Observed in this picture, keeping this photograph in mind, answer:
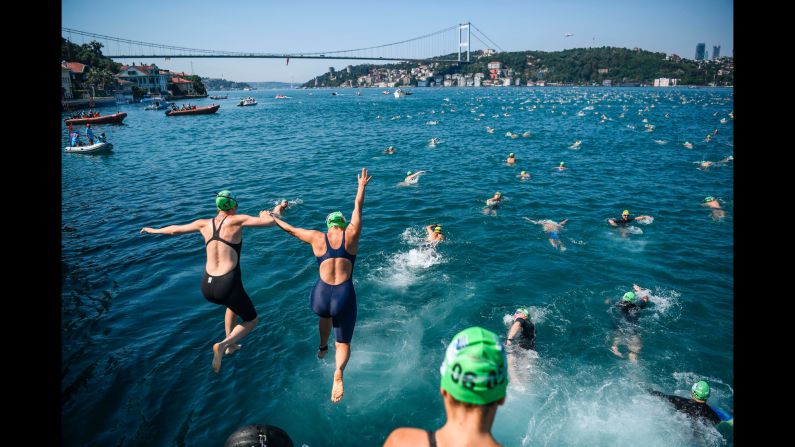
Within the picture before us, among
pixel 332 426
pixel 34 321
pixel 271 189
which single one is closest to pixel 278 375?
pixel 332 426

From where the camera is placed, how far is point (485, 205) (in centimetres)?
2055

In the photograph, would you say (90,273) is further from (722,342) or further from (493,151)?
(493,151)

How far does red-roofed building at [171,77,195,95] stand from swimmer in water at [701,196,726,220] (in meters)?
166

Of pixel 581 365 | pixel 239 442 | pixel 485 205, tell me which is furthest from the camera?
pixel 485 205

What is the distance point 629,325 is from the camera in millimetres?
10750

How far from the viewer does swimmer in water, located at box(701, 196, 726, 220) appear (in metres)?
19.7

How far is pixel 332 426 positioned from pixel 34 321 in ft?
22.9

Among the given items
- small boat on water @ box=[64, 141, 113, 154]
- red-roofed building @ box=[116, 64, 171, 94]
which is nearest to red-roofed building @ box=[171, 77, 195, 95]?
red-roofed building @ box=[116, 64, 171, 94]

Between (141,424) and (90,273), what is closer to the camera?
(141,424)

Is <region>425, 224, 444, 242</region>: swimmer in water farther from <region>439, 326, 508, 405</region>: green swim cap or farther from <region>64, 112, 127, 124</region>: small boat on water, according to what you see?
<region>64, 112, 127, 124</region>: small boat on water

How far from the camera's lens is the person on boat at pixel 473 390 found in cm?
253

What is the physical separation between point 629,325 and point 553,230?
6822mm

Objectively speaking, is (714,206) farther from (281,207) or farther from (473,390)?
(473,390)

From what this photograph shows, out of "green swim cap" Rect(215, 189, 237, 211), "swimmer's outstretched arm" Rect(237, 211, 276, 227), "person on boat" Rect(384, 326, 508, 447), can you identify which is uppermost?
"green swim cap" Rect(215, 189, 237, 211)
